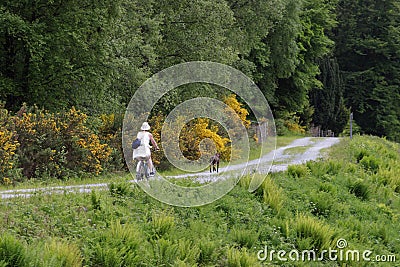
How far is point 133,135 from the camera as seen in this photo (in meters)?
19.7

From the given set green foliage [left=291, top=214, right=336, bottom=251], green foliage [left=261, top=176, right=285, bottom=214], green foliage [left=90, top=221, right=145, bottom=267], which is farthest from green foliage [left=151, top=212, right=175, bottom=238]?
green foliage [left=261, top=176, right=285, bottom=214]

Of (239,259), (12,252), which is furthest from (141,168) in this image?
(12,252)

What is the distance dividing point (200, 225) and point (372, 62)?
53.6 m

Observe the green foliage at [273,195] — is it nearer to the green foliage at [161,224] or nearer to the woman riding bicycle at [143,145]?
the woman riding bicycle at [143,145]

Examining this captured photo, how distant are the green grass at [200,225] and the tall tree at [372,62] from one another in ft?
139

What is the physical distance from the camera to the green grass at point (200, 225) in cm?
927

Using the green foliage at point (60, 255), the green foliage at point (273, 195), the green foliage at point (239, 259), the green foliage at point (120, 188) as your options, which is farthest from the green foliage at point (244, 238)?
the green foliage at point (60, 255)

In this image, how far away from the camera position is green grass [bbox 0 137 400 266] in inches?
365

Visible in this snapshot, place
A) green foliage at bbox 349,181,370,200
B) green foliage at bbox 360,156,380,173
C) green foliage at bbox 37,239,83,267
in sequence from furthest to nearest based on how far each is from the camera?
green foliage at bbox 360,156,380,173, green foliage at bbox 349,181,370,200, green foliage at bbox 37,239,83,267

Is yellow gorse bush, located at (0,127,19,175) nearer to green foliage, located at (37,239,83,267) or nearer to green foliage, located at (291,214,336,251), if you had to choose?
green foliage, located at (37,239,83,267)

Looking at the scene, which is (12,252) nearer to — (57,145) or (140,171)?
(140,171)

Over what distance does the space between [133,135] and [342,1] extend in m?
49.5

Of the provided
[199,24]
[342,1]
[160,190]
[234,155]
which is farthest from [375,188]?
[342,1]

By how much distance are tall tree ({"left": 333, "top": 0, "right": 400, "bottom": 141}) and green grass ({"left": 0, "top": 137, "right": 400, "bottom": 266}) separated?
42.3 m
